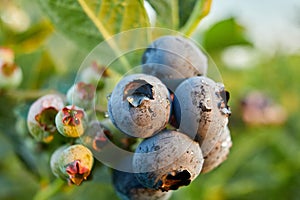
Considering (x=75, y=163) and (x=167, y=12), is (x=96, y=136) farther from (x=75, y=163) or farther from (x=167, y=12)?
(x=167, y=12)

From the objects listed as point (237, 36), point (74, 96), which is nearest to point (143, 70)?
point (74, 96)

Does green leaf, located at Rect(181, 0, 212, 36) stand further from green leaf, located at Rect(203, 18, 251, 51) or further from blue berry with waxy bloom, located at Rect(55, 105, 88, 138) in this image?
Answer: green leaf, located at Rect(203, 18, 251, 51)

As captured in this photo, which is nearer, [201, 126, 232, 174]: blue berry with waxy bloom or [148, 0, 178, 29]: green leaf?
[201, 126, 232, 174]: blue berry with waxy bloom

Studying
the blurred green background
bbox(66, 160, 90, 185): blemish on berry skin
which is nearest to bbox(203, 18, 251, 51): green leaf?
the blurred green background

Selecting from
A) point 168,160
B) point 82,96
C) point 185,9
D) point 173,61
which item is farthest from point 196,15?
point 168,160

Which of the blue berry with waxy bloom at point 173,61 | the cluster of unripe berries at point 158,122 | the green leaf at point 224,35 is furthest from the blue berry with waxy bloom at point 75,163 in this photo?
the green leaf at point 224,35

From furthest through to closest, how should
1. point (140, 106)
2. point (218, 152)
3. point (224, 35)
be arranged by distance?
point (224, 35) → point (218, 152) → point (140, 106)

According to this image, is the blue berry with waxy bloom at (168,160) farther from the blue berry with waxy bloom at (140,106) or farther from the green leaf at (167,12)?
the green leaf at (167,12)
